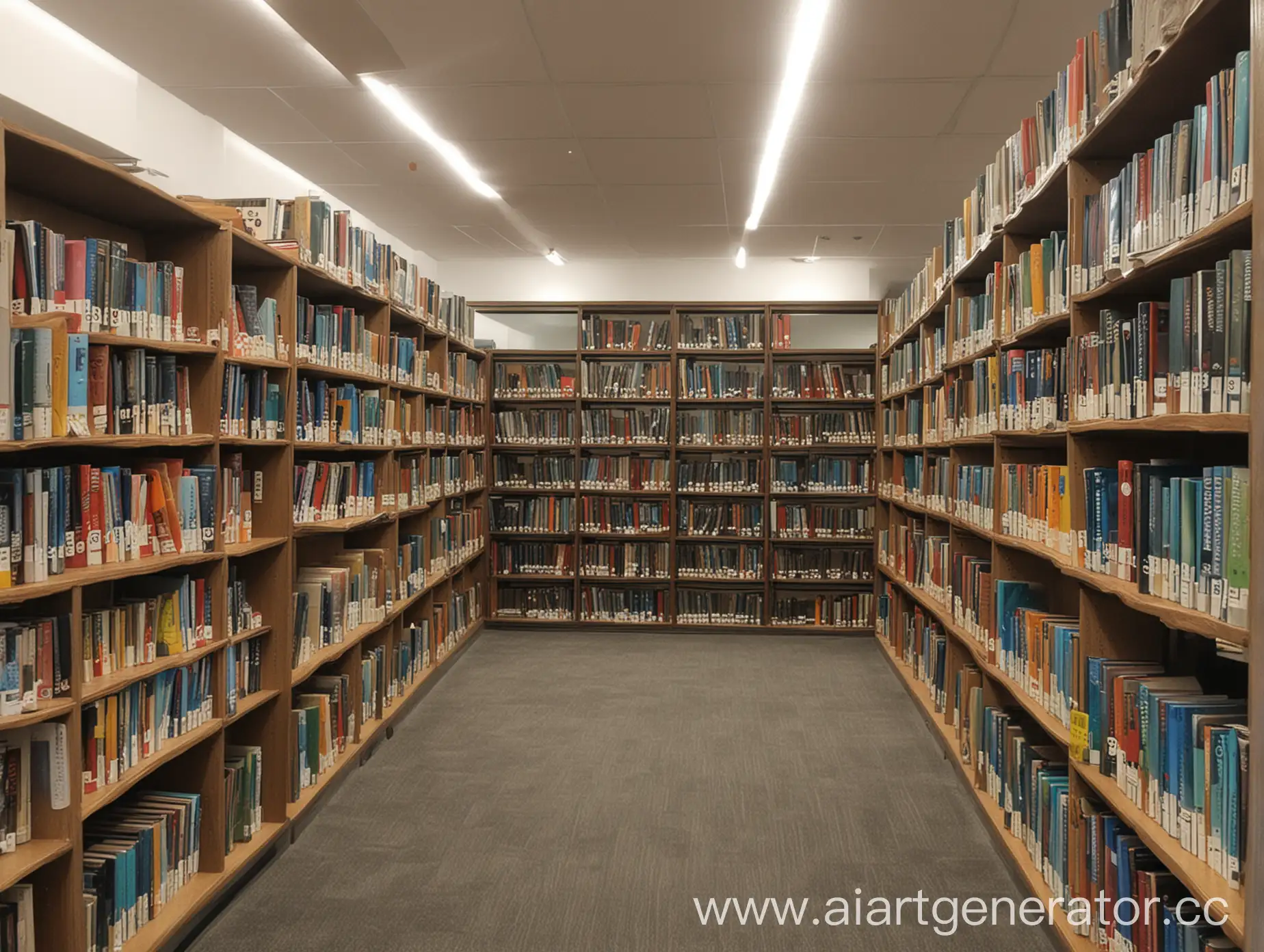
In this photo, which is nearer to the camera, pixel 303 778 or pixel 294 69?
pixel 303 778

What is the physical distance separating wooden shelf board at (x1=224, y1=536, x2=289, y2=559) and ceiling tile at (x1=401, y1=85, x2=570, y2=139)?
85.0 inches

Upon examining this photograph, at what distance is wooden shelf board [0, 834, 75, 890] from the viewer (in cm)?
179

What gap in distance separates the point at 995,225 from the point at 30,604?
3.24 m

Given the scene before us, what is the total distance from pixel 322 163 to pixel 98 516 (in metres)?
3.46

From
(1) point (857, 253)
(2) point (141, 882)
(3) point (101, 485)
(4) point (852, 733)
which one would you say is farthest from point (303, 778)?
(1) point (857, 253)

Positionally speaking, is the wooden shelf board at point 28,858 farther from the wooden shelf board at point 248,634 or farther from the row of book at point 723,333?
the row of book at point 723,333

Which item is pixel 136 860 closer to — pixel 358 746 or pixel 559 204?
pixel 358 746

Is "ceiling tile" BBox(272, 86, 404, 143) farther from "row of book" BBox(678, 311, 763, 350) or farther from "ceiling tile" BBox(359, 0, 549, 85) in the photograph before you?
Result: "row of book" BBox(678, 311, 763, 350)

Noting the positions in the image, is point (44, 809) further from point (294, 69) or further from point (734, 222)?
point (734, 222)

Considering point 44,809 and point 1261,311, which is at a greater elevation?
point 1261,311

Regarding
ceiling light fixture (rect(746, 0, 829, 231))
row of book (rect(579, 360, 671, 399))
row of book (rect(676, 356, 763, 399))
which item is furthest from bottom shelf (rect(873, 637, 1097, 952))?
ceiling light fixture (rect(746, 0, 829, 231))

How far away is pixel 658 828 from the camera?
3283 millimetres

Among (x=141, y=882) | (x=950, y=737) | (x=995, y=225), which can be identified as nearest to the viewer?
(x=141, y=882)

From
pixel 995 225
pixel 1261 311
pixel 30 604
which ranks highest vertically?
pixel 995 225
